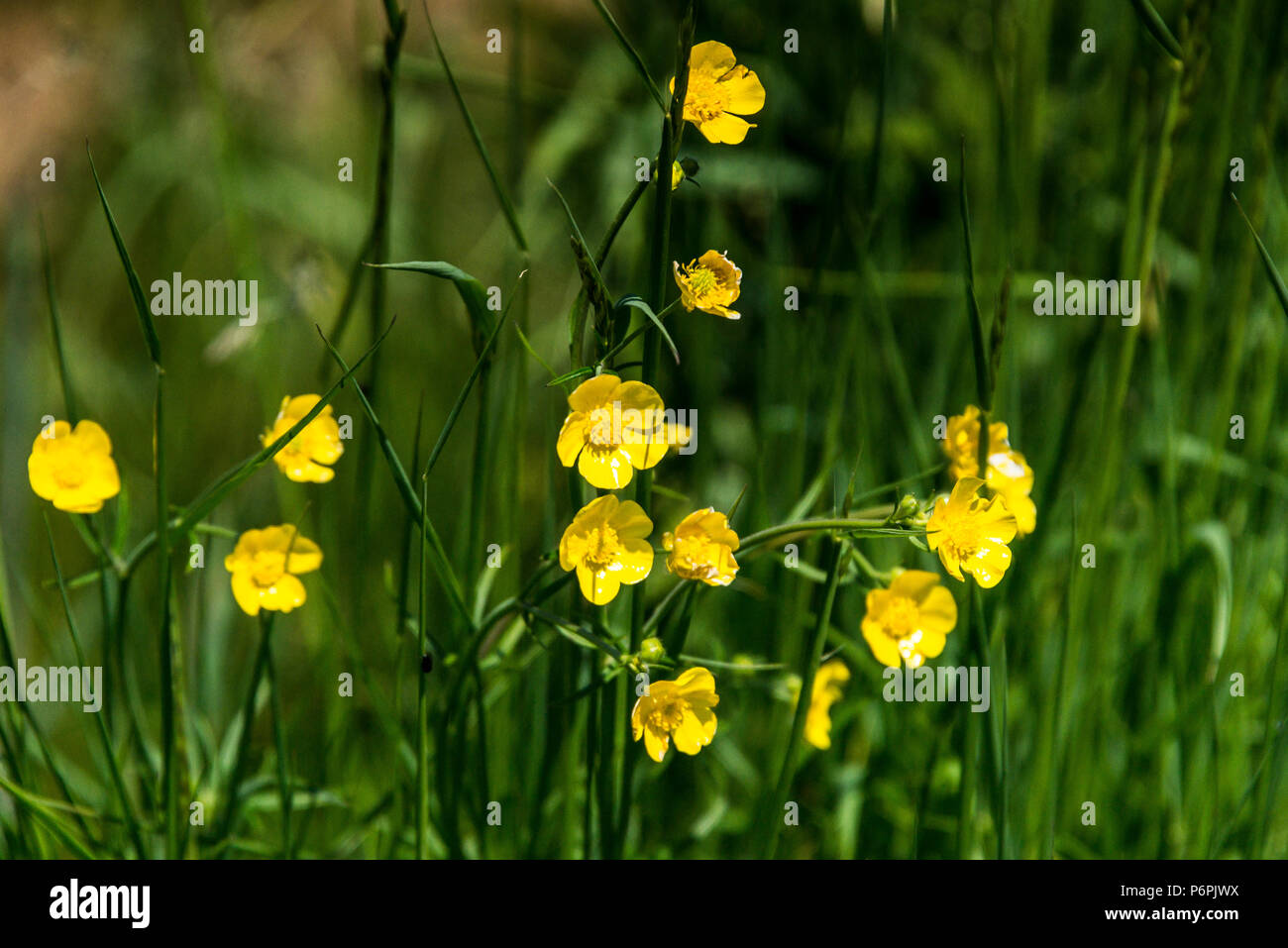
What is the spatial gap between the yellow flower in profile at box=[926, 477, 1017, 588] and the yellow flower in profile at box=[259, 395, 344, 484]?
456mm

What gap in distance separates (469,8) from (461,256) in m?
0.93

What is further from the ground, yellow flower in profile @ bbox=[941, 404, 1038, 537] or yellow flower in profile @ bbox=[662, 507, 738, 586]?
yellow flower in profile @ bbox=[941, 404, 1038, 537]

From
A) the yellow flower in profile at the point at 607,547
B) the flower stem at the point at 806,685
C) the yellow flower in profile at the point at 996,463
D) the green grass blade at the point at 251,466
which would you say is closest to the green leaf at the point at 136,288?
the green grass blade at the point at 251,466

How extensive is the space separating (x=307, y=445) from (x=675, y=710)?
36cm

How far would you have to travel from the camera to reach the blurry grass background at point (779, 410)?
97 cm

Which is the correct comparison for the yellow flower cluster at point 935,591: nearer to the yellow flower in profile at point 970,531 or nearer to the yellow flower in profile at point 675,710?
the yellow flower in profile at point 970,531

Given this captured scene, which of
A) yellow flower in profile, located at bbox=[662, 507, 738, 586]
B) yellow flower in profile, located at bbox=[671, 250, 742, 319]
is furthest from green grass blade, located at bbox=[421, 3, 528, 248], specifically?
yellow flower in profile, located at bbox=[662, 507, 738, 586]

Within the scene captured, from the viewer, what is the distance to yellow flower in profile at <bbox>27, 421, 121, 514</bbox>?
2.58 feet

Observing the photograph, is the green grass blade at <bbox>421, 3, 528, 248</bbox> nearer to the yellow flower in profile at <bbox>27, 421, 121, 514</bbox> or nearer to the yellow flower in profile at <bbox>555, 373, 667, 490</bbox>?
the yellow flower in profile at <bbox>555, 373, 667, 490</bbox>

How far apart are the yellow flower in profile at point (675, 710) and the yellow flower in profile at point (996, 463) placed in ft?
0.87

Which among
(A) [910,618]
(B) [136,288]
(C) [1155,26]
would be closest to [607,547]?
(A) [910,618]

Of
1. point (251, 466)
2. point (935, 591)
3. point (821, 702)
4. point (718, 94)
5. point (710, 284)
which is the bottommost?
point (821, 702)

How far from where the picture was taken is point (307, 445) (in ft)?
2.63

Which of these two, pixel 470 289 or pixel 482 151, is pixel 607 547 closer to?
pixel 470 289
